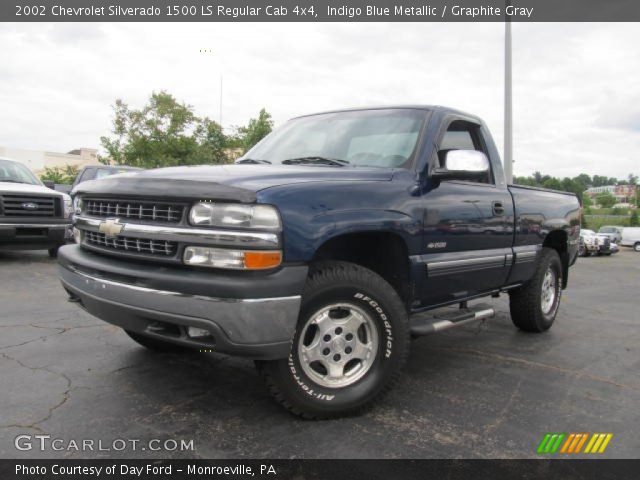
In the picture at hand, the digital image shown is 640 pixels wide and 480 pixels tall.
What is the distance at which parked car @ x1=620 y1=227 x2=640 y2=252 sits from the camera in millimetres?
43250

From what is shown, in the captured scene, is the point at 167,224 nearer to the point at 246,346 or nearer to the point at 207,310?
the point at 207,310

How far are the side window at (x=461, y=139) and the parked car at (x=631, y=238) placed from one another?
44.6 meters

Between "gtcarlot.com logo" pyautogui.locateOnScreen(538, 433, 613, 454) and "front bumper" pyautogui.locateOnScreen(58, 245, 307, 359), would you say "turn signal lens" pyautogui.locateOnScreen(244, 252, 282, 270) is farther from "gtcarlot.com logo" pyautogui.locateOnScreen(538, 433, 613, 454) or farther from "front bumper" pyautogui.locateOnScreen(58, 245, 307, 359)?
"gtcarlot.com logo" pyautogui.locateOnScreen(538, 433, 613, 454)

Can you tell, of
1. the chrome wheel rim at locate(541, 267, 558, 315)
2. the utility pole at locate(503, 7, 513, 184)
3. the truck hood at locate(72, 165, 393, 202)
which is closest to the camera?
the truck hood at locate(72, 165, 393, 202)

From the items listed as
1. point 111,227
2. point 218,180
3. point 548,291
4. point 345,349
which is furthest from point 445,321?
point 548,291

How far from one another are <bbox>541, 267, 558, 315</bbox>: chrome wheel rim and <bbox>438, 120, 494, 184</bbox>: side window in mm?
1500

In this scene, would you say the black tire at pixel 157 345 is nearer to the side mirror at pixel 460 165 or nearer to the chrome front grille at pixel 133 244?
the chrome front grille at pixel 133 244

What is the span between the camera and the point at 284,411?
3074 millimetres

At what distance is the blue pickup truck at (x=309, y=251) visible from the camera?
8.61ft

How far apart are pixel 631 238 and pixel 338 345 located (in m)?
47.7

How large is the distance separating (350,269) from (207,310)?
86 centimetres

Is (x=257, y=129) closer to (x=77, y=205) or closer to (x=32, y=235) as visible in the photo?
(x=32, y=235)

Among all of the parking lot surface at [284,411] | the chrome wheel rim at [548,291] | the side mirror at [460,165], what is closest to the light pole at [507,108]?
the chrome wheel rim at [548,291]
